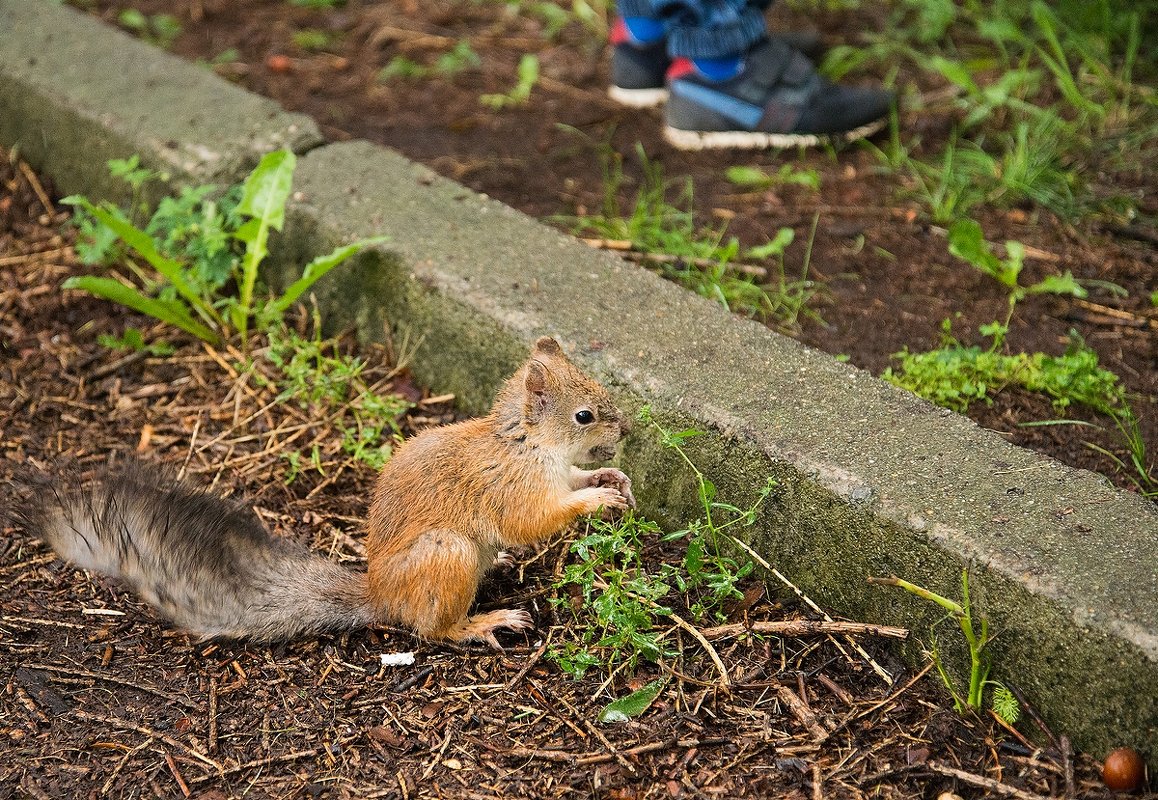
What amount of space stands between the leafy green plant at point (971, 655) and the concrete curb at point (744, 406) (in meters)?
0.04

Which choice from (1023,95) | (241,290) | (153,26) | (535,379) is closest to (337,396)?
(241,290)

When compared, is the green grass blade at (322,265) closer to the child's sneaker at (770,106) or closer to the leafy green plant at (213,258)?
the leafy green plant at (213,258)

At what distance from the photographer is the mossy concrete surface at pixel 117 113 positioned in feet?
13.5

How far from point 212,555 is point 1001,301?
2.48 m

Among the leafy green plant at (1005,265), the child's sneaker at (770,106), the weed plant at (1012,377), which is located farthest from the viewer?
the child's sneaker at (770,106)

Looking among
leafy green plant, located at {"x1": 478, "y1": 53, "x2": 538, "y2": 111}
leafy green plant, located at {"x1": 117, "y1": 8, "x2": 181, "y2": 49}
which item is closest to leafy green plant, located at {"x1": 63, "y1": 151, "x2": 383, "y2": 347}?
leafy green plant, located at {"x1": 478, "y1": 53, "x2": 538, "y2": 111}

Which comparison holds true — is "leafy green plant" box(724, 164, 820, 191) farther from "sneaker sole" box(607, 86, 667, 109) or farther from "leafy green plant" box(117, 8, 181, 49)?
"leafy green plant" box(117, 8, 181, 49)

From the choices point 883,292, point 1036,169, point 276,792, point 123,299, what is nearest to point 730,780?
point 276,792

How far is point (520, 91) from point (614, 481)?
271 cm

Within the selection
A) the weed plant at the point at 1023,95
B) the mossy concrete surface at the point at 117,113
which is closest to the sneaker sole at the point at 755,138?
the weed plant at the point at 1023,95

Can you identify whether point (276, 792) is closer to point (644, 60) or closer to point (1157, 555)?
point (1157, 555)

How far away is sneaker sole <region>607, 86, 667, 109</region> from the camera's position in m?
5.02

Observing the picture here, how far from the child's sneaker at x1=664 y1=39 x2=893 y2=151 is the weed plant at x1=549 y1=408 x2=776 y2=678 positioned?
6.84 ft

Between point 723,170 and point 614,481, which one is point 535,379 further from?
point 723,170
